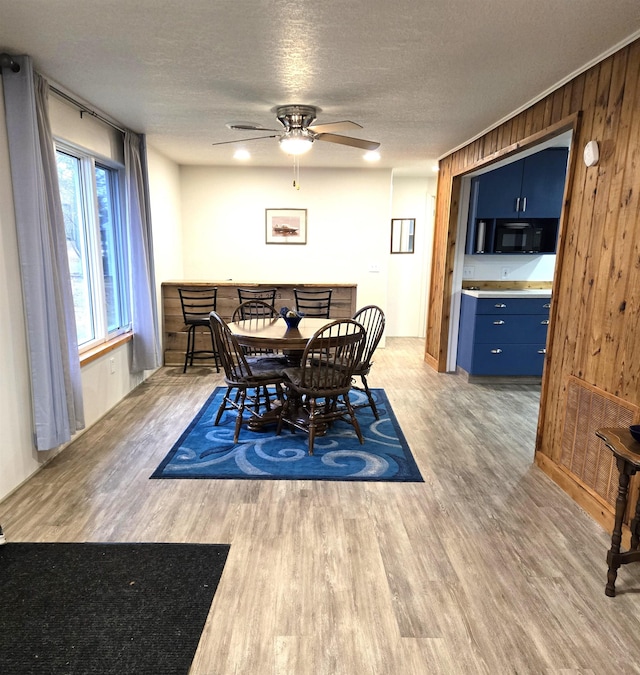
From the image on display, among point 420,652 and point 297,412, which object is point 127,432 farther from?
point 420,652

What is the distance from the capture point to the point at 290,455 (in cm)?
314

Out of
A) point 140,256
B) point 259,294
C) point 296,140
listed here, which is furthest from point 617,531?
point 259,294

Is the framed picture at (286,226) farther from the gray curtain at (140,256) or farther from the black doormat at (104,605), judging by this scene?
the black doormat at (104,605)

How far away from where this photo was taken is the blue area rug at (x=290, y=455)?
2.87m

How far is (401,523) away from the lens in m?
2.38

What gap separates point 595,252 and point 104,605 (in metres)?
2.91

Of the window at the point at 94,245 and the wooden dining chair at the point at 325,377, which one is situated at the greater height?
the window at the point at 94,245

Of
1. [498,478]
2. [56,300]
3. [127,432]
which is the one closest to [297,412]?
[127,432]

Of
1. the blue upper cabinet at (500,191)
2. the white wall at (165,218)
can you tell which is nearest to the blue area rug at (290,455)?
the white wall at (165,218)

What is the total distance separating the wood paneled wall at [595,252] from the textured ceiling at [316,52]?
178mm

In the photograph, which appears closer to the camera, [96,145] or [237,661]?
[237,661]

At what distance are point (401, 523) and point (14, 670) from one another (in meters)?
1.69

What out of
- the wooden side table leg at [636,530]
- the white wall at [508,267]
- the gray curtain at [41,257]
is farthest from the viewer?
the white wall at [508,267]

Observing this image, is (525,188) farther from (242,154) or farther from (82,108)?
(82,108)
